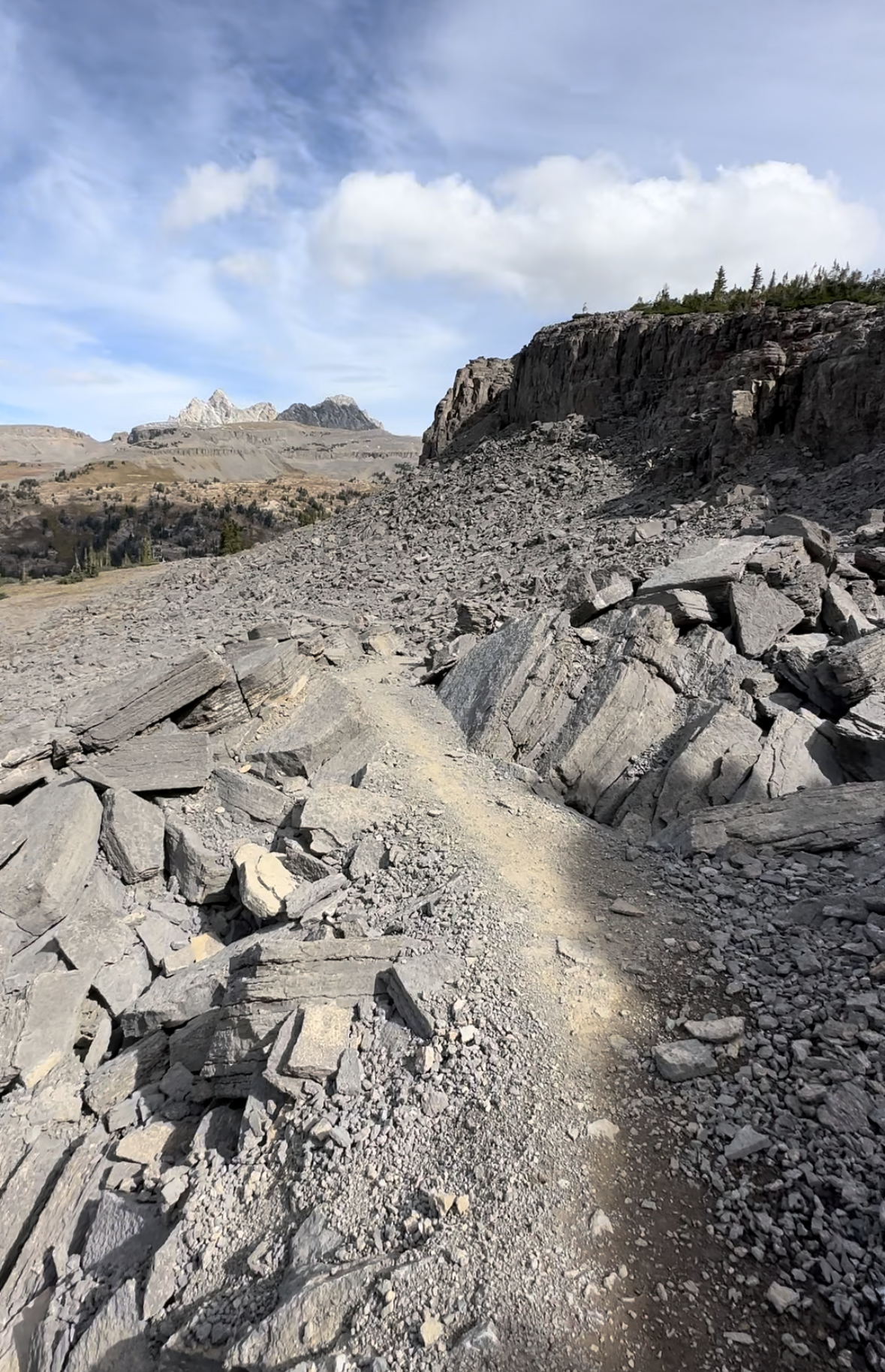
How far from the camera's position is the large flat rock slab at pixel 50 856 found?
9.08 meters

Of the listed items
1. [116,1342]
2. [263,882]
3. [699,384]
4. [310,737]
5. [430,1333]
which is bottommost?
[116,1342]

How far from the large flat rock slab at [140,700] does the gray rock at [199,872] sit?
258 cm

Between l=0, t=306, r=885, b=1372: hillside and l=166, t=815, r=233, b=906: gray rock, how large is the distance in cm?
4

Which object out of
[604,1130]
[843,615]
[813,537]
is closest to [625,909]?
[604,1130]

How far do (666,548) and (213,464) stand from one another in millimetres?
128278

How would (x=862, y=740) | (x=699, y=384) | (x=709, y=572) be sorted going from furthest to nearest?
1. (x=699, y=384)
2. (x=709, y=572)
3. (x=862, y=740)

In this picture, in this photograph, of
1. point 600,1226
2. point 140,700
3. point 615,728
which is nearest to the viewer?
point 600,1226

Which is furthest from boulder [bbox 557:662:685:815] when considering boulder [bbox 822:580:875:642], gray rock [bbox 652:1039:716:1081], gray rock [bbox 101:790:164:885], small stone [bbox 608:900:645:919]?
gray rock [bbox 101:790:164:885]

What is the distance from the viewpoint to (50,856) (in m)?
9.41

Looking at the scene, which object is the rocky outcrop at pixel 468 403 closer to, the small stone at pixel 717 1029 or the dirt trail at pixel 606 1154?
the dirt trail at pixel 606 1154

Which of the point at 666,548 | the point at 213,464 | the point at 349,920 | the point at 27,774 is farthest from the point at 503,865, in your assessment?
the point at 213,464

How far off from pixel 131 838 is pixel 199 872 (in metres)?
1.19

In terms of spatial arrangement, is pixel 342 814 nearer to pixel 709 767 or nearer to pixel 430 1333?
pixel 709 767

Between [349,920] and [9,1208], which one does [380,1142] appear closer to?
[349,920]
